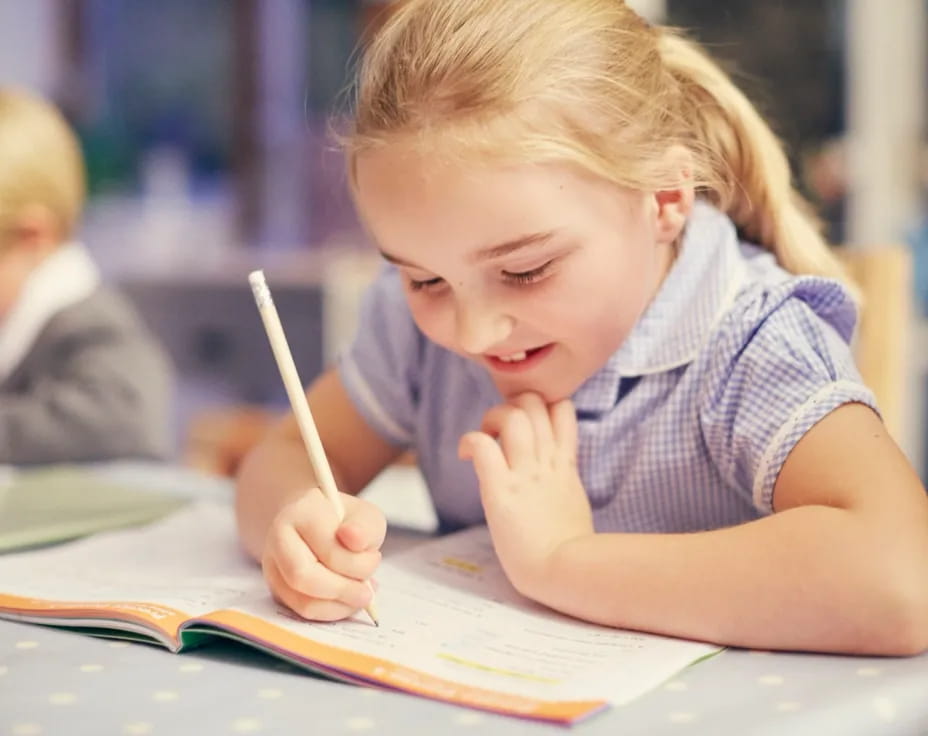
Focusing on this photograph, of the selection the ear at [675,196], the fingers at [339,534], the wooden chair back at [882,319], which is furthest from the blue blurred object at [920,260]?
the fingers at [339,534]

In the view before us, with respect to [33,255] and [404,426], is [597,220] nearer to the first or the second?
[404,426]

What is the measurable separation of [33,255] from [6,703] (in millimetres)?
1075

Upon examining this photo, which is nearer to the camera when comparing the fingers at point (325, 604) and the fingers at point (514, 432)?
the fingers at point (325, 604)

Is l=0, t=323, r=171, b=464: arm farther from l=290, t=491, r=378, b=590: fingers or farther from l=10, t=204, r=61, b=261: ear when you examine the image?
l=290, t=491, r=378, b=590: fingers

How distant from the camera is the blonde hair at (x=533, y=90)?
69cm

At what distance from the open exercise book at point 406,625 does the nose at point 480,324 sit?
0.15 m

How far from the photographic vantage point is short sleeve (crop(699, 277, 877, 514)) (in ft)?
2.28

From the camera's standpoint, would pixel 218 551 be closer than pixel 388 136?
No

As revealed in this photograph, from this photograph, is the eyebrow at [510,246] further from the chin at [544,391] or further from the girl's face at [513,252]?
the chin at [544,391]

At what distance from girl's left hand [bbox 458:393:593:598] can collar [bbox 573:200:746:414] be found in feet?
0.12

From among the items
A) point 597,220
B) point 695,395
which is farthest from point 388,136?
point 695,395

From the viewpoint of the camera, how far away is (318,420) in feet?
3.09

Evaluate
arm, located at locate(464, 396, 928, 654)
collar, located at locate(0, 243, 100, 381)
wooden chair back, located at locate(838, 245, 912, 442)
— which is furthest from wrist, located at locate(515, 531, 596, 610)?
collar, located at locate(0, 243, 100, 381)

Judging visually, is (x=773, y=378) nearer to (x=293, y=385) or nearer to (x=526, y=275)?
(x=526, y=275)
